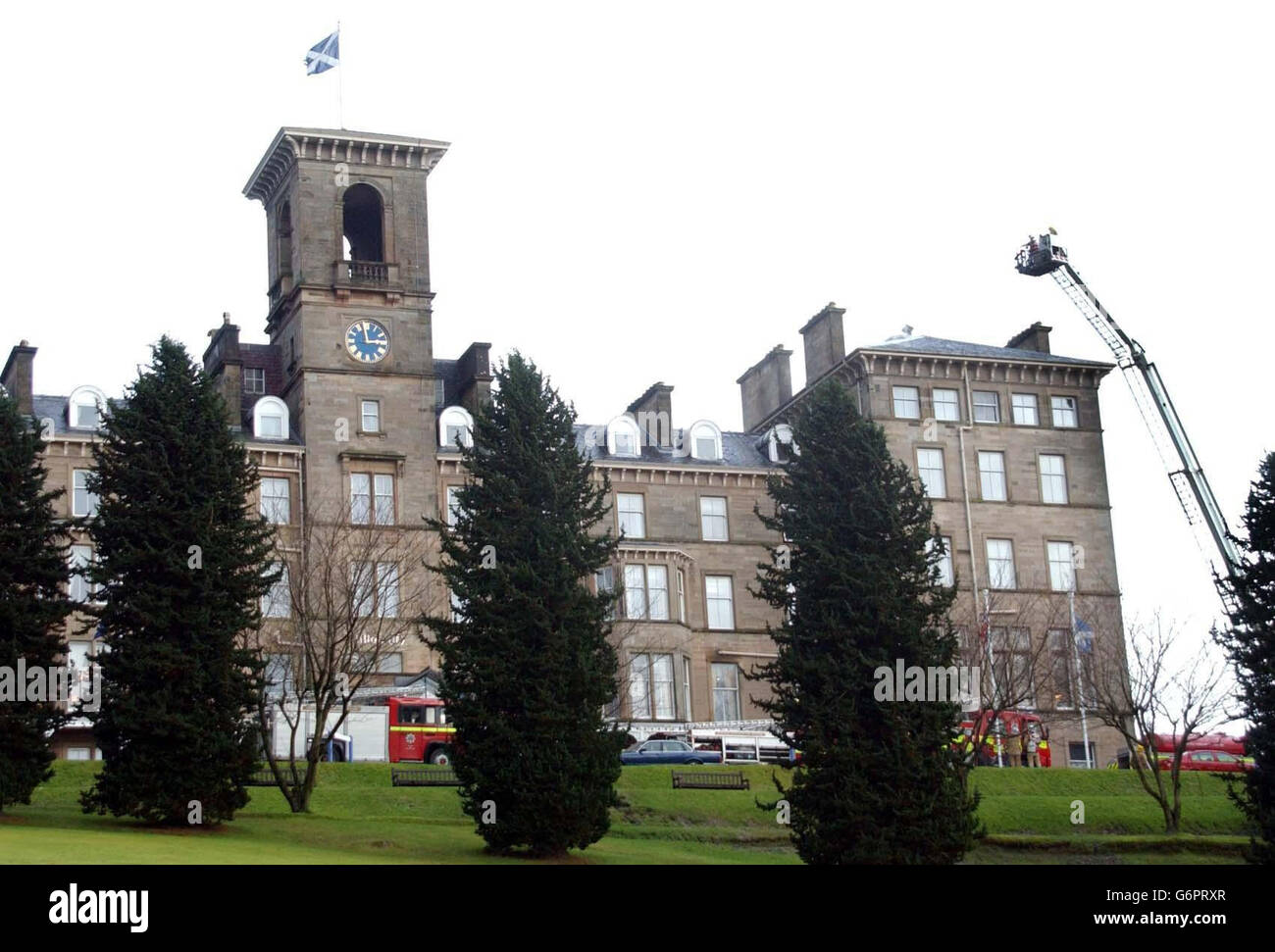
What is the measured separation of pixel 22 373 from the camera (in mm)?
68812

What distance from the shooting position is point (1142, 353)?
256 ft

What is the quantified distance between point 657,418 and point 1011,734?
78.8 ft

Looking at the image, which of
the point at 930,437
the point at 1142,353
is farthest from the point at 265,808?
the point at 1142,353

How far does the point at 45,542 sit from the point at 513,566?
1121cm

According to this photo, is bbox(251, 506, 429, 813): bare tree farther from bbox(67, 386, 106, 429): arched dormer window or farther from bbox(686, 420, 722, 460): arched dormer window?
bbox(686, 420, 722, 460): arched dormer window

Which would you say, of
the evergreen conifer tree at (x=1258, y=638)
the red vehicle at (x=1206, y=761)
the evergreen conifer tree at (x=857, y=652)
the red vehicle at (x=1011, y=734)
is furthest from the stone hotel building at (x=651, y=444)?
the evergreen conifer tree at (x=857, y=652)

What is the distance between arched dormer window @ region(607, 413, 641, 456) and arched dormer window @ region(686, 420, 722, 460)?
2.31 m

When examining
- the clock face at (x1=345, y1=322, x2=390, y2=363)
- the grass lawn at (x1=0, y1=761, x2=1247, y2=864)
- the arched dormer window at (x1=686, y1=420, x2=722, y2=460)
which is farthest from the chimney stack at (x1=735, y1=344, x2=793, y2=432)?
the grass lawn at (x1=0, y1=761, x2=1247, y2=864)

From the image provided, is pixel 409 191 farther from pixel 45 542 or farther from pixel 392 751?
pixel 45 542

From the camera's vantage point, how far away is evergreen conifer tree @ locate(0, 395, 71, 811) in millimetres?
39469

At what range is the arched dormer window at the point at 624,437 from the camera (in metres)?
76.2
